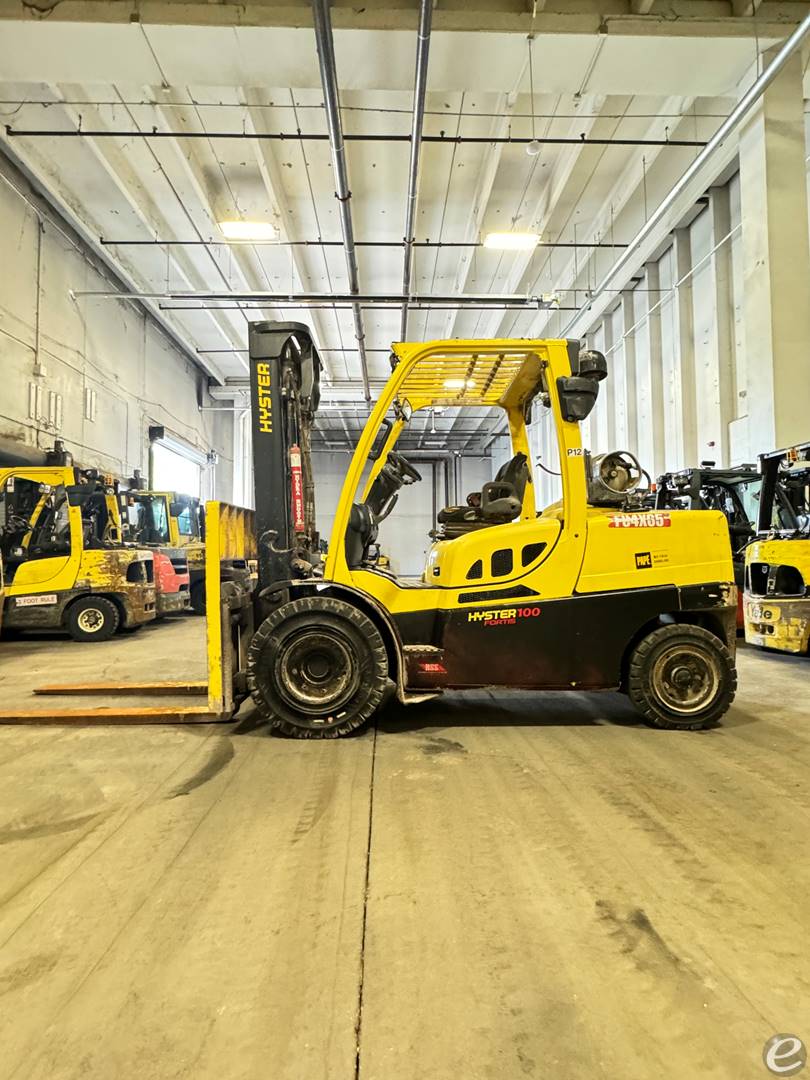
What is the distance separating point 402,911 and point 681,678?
294 centimetres

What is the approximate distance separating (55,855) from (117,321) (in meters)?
14.3

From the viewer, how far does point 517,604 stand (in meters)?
4.04

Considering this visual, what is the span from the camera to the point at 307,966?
5.78 feet

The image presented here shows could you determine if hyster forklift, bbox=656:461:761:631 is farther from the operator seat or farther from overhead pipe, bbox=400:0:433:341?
overhead pipe, bbox=400:0:433:341

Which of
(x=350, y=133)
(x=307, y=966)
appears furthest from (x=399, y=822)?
(x=350, y=133)

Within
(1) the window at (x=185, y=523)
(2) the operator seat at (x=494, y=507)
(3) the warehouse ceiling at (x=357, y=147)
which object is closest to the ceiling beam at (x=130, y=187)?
(3) the warehouse ceiling at (x=357, y=147)

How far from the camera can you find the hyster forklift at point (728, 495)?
923cm

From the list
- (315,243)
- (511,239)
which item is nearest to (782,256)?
(511,239)

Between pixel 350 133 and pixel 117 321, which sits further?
pixel 117 321

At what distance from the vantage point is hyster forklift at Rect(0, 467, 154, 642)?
30.3 feet

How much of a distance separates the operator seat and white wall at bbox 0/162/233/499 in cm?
888

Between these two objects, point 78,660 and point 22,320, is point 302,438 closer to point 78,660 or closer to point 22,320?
point 78,660

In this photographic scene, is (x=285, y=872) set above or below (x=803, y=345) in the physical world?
below

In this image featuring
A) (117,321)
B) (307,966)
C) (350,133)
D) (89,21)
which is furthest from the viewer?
(117,321)
